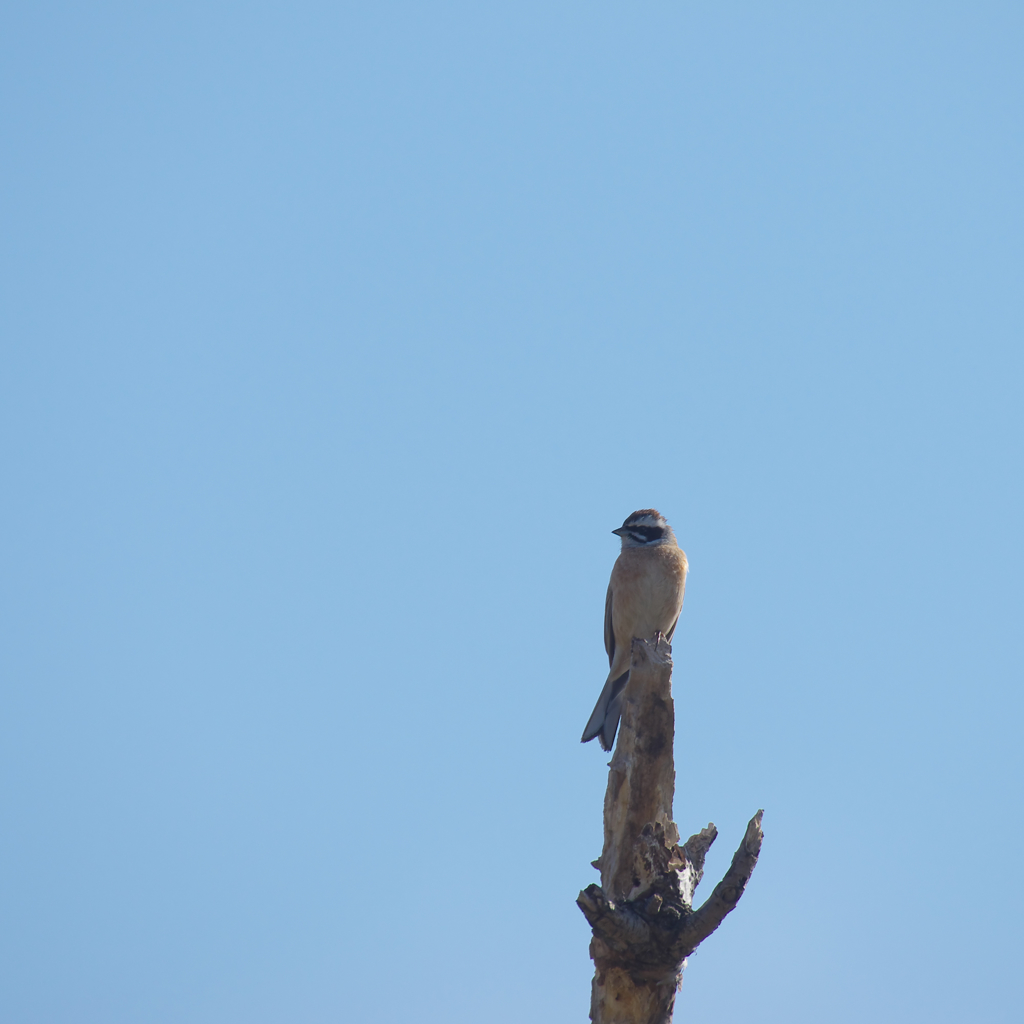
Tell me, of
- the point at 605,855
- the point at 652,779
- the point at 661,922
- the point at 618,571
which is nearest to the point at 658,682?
the point at 652,779

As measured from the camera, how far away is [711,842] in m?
8.52

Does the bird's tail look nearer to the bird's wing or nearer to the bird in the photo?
the bird

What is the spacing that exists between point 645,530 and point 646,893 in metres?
5.83

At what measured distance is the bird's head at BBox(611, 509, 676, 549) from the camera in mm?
13242

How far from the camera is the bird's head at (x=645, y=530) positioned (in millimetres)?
13242

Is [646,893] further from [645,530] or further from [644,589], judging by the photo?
[645,530]

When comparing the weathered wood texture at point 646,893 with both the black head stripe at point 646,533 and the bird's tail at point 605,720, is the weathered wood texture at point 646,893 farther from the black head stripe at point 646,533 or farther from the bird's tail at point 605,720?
the black head stripe at point 646,533

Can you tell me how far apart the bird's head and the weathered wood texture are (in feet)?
14.9

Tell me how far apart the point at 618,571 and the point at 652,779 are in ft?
14.7

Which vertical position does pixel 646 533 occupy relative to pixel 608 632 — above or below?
above

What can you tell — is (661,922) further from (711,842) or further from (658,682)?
(658,682)

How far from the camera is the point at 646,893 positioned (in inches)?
314

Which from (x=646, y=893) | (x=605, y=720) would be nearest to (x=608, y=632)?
(x=605, y=720)

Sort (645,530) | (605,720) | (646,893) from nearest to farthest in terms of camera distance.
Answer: (646,893) < (605,720) < (645,530)
